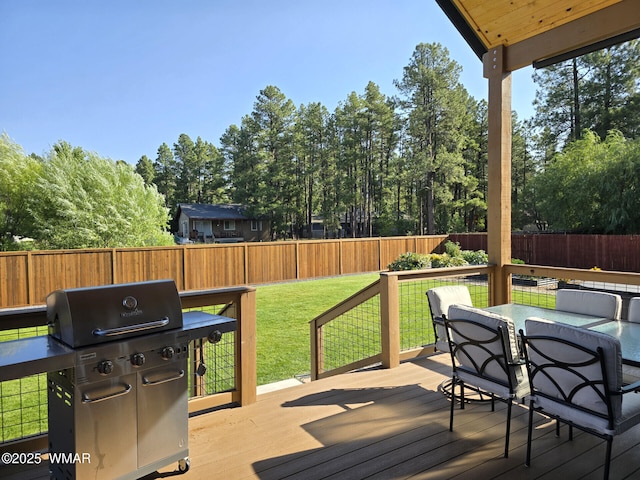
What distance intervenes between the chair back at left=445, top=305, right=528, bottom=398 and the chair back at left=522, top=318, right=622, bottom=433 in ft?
0.41

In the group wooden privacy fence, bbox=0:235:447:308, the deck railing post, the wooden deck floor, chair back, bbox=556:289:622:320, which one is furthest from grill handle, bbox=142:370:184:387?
wooden privacy fence, bbox=0:235:447:308

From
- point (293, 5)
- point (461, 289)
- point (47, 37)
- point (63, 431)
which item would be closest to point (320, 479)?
point (63, 431)

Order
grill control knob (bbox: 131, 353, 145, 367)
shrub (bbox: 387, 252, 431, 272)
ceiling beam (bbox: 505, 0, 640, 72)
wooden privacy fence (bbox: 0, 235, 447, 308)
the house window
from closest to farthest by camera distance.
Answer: grill control knob (bbox: 131, 353, 145, 367), ceiling beam (bbox: 505, 0, 640, 72), wooden privacy fence (bbox: 0, 235, 447, 308), shrub (bbox: 387, 252, 431, 272), the house window

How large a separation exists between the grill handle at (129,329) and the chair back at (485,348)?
1543 millimetres

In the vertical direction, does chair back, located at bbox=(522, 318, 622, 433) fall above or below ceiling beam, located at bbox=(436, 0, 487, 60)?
below

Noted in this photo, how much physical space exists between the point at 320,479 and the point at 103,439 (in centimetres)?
101

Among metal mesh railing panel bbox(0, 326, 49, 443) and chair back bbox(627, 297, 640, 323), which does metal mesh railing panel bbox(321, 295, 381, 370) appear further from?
metal mesh railing panel bbox(0, 326, 49, 443)

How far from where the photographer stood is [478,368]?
2246 mm

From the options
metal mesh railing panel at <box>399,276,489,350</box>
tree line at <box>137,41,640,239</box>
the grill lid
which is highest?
tree line at <box>137,41,640,239</box>

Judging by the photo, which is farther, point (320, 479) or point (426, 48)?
point (426, 48)

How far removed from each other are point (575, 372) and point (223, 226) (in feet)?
92.3

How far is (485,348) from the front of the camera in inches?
84.4

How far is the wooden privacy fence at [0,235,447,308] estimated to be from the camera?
904 centimetres

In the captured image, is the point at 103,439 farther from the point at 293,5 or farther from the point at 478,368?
the point at 293,5
